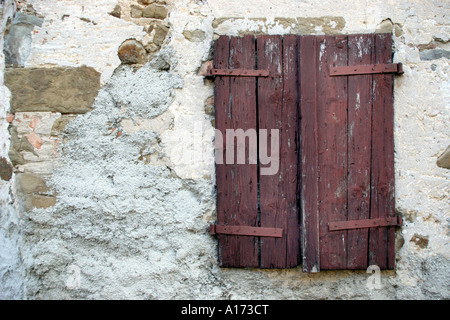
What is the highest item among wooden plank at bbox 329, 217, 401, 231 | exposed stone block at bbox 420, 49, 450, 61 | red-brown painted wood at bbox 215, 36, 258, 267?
exposed stone block at bbox 420, 49, 450, 61

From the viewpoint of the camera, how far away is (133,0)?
2152mm

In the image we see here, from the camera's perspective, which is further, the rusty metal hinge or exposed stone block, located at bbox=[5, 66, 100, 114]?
exposed stone block, located at bbox=[5, 66, 100, 114]

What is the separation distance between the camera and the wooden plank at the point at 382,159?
2.04m

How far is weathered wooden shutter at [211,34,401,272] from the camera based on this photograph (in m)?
2.04

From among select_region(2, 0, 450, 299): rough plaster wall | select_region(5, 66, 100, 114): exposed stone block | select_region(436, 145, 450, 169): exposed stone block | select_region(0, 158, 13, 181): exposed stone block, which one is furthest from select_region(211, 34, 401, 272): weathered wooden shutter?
select_region(0, 158, 13, 181): exposed stone block

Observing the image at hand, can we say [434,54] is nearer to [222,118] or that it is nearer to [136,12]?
[222,118]

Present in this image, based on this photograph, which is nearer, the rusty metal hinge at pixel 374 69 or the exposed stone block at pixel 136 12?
the rusty metal hinge at pixel 374 69

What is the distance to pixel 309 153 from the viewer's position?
2.04m

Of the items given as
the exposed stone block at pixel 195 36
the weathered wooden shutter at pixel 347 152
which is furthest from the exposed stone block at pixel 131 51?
the weathered wooden shutter at pixel 347 152

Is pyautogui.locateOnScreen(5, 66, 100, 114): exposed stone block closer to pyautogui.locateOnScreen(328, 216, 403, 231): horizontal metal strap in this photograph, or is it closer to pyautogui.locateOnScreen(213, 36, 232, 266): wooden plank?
pyautogui.locateOnScreen(213, 36, 232, 266): wooden plank

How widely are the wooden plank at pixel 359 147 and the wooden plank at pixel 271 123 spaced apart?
43 cm

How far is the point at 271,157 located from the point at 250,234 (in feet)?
1.64

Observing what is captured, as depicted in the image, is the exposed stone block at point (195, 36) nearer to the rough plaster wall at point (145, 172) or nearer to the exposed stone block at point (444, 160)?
the rough plaster wall at point (145, 172)

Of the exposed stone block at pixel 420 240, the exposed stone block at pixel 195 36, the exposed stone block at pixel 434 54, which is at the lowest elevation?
the exposed stone block at pixel 420 240
